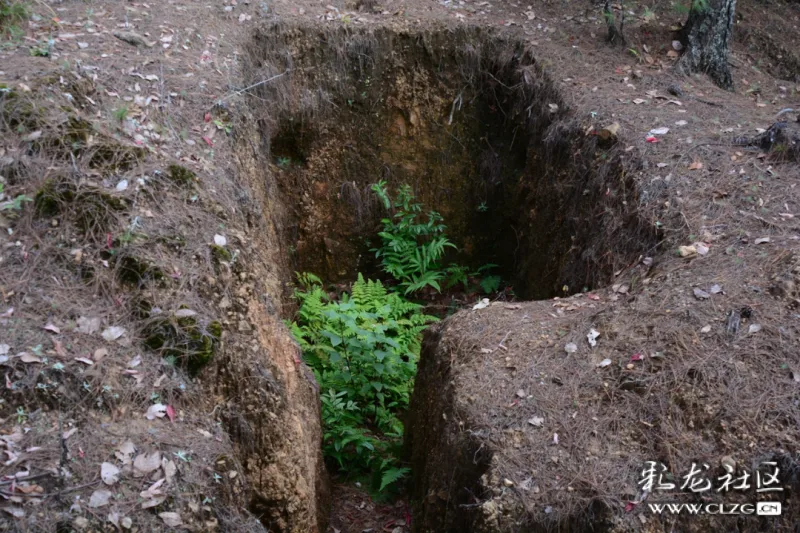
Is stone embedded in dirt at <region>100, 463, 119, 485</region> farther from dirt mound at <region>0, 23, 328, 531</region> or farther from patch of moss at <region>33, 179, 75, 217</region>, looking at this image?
patch of moss at <region>33, 179, 75, 217</region>

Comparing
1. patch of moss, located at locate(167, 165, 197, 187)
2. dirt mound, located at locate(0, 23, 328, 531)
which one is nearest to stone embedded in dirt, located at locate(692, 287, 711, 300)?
dirt mound, located at locate(0, 23, 328, 531)

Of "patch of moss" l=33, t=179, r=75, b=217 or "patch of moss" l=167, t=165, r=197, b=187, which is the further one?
"patch of moss" l=167, t=165, r=197, b=187

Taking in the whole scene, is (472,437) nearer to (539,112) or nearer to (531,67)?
(539,112)

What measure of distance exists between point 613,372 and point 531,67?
479cm

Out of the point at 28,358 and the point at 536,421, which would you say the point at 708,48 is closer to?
the point at 536,421

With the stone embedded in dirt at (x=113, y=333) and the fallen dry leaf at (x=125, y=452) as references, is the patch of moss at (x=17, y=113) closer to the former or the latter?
the stone embedded in dirt at (x=113, y=333)

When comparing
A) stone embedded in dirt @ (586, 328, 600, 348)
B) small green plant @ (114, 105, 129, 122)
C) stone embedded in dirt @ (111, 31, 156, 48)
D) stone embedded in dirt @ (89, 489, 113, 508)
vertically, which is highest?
stone embedded in dirt @ (111, 31, 156, 48)

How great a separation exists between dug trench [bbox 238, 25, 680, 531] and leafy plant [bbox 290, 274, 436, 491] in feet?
2.93

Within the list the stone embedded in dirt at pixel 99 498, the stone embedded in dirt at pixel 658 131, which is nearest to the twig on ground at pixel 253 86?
the stone embedded in dirt at pixel 99 498

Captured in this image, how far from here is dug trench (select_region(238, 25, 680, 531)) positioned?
6707mm

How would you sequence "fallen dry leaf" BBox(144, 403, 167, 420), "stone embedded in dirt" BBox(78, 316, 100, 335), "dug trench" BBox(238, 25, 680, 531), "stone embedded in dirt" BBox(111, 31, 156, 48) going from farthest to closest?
"dug trench" BBox(238, 25, 680, 531) → "stone embedded in dirt" BBox(111, 31, 156, 48) → "stone embedded in dirt" BBox(78, 316, 100, 335) → "fallen dry leaf" BBox(144, 403, 167, 420)

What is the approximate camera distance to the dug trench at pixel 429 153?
6.71m

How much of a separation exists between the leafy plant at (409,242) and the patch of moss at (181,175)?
4018 mm

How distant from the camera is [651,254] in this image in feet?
17.4
